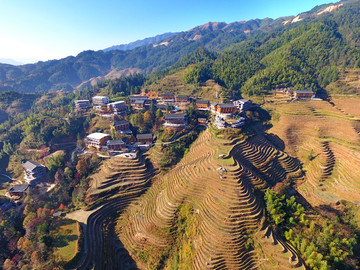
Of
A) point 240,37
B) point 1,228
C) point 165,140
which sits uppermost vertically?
point 240,37

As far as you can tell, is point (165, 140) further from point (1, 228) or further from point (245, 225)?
point (1, 228)

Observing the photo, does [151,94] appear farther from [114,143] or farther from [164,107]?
[114,143]

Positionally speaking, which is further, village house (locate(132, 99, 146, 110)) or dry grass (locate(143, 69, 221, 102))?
dry grass (locate(143, 69, 221, 102))

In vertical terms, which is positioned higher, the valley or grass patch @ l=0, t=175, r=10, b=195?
the valley

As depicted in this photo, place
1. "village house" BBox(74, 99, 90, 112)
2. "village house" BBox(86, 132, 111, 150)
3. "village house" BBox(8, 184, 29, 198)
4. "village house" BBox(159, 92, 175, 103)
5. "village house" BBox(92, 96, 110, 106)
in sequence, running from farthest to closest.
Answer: "village house" BBox(74, 99, 90, 112) < "village house" BBox(92, 96, 110, 106) < "village house" BBox(159, 92, 175, 103) < "village house" BBox(86, 132, 111, 150) < "village house" BBox(8, 184, 29, 198)

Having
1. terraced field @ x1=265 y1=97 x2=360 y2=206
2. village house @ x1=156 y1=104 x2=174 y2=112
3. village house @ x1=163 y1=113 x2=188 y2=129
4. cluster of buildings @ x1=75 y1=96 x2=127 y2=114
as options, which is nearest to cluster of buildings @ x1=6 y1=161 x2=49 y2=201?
cluster of buildings @ x1=75 y1=96 x2=127 y2=114

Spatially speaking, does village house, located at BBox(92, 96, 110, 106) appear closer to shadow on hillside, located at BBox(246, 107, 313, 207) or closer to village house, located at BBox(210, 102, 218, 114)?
village house, located at BBox(210, 102, 218, 114)

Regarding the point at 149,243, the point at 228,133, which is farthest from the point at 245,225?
the point at 228,133
